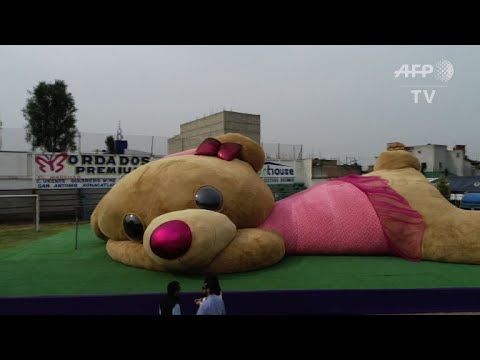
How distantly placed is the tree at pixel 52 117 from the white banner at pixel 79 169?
6158 mm

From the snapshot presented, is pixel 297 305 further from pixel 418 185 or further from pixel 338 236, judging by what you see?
pixel 418 185

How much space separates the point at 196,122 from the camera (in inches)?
1352

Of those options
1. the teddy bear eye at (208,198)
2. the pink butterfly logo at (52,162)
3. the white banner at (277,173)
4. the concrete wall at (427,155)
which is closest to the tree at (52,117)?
the pink butterfly logo at (52,162)

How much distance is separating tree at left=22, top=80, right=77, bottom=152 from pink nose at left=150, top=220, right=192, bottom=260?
744 inches

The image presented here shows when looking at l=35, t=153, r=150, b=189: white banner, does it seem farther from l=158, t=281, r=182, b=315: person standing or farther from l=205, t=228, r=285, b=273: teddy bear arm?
l=158, t=281, r=182, b=315: person standing

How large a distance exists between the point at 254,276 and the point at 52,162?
13.4 metres

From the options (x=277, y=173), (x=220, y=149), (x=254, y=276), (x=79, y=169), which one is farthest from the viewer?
(x=277, y=173)

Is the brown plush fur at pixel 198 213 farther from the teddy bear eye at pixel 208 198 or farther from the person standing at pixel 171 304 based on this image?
the person standing at pixel 171 304

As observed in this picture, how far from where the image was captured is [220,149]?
7527mm

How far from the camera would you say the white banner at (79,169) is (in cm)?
1584

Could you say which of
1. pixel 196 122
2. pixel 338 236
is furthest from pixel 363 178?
pixel 196 122

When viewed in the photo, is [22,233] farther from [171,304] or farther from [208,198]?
[171,304]

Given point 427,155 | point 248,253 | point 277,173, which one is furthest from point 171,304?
point 427,155

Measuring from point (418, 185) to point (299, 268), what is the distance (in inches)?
134
